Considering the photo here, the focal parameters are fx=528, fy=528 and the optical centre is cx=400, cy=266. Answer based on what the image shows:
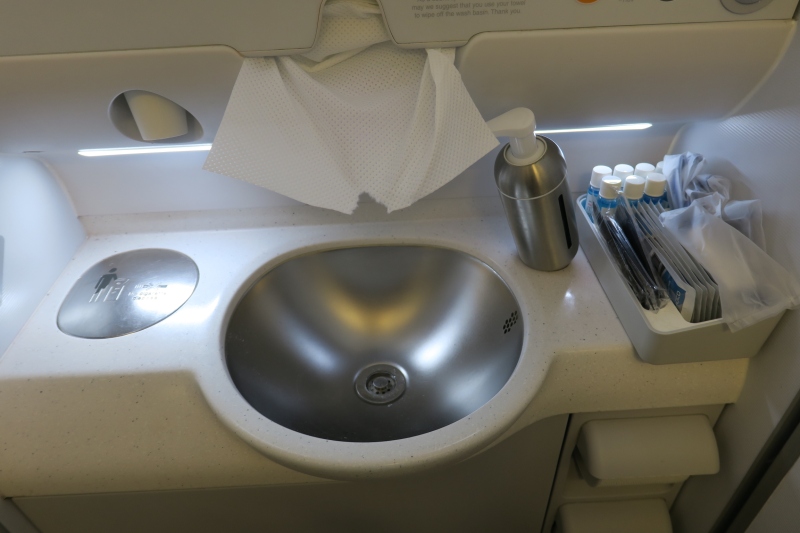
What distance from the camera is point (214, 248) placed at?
3.06 ft

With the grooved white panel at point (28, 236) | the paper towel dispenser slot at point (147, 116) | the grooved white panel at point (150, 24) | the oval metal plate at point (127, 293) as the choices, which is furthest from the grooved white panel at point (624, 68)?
the grooved white panel at point (28, 236)

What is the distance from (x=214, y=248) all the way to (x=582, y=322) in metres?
0.62

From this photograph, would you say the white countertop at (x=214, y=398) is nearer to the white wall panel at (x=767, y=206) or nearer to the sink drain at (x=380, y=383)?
the white wall panel at (x=767, y=206)

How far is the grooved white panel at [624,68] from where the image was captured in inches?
25.0

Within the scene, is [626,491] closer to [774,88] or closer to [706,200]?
[706,200]

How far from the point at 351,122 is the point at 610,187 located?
0.40 metres

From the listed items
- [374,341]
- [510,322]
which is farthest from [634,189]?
[374,341]

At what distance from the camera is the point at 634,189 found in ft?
2.56

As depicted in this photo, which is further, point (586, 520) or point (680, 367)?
point (586, 520)

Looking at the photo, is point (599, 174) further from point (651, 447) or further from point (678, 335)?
point (651, 447)

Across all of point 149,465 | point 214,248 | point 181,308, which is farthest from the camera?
point 214,248

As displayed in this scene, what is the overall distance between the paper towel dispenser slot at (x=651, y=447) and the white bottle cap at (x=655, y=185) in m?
0.33

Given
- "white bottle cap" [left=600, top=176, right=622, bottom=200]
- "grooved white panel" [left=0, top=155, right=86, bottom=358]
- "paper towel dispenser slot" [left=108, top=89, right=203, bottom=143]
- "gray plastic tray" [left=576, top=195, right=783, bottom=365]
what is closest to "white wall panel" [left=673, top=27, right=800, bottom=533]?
"gray plastic tray" [left=576, top=195, right=783, bottom=365]

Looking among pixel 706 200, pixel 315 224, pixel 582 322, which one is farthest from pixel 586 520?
pixel 315 224
